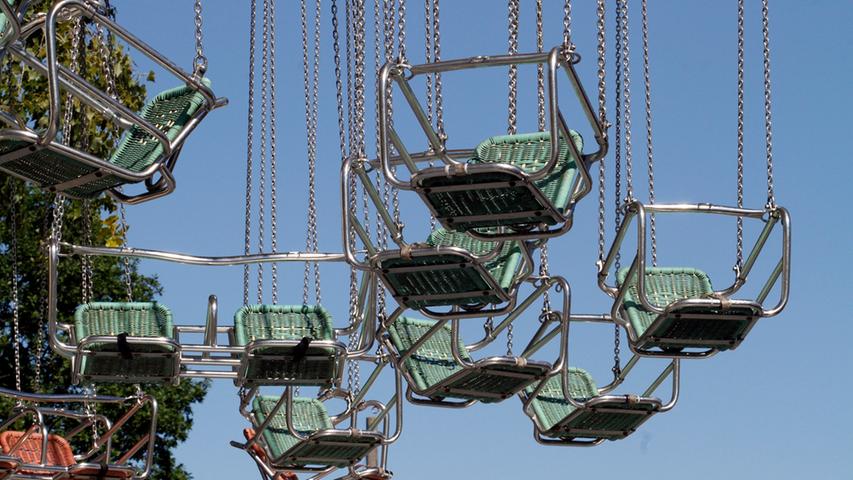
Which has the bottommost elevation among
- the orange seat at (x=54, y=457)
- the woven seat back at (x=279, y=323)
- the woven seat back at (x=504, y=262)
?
the orange seat at (x=54, y=457)

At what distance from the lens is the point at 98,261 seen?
28234 millimetres

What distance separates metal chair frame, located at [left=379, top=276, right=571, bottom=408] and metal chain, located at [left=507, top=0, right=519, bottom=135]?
172cm

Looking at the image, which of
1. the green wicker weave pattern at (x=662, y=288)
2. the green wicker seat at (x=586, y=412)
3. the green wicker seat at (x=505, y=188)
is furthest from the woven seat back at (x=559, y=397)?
the green wicker seat at (x=505, y=188)

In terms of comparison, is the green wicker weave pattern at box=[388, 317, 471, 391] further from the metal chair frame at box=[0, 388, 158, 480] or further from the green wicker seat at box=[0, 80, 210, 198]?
the green wicker seat at box=[0, 80, 210, 198]

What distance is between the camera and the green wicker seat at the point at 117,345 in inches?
586

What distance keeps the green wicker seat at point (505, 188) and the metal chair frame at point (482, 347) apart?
1.83 metres

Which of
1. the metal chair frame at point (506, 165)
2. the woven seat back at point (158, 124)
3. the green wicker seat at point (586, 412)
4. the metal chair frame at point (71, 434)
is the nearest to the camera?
the metal chair frame at point (506, 165)

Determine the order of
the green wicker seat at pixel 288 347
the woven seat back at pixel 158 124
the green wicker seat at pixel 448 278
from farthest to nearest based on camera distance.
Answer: the green wicker seat at pixel 288 347, the woven seat back at pixel 158 124, the green wicker seat at pixel 448 278

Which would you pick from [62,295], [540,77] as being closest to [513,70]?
[540,77]

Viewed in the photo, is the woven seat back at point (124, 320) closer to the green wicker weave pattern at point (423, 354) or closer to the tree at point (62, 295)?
the green wicker weave pattern at point (423, 354)

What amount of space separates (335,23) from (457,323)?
2.32 m

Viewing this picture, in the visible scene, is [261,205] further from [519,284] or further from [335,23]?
[519,284]

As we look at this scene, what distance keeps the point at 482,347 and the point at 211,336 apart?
2.05 m

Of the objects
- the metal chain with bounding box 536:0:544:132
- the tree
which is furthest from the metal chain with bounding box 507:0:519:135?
the tree
